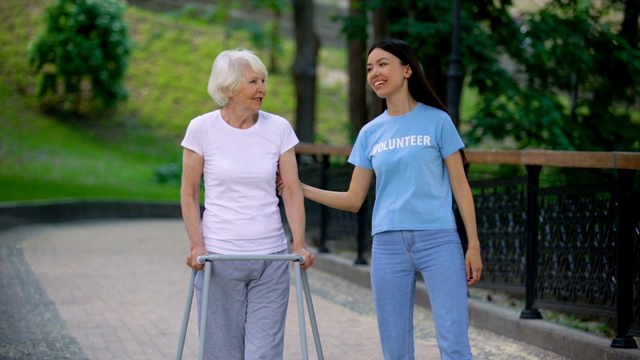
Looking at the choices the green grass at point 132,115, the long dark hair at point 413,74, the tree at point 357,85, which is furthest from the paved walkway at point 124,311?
the green grass at point 132,115

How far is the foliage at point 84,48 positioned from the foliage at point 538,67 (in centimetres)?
2300

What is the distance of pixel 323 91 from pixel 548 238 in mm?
34016

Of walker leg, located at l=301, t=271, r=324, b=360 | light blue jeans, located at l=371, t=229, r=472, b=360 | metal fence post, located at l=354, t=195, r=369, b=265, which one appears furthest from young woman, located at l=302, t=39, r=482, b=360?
metal fence post, located at l=354, t=195, r=369, b=265

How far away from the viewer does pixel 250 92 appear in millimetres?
4848

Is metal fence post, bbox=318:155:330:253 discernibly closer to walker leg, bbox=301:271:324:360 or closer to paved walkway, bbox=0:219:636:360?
paved walkway, bbox=0:219:636:360

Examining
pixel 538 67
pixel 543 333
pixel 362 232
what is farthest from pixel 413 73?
pixel 538 67

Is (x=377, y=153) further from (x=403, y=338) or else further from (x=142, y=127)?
(x=142, y=127)

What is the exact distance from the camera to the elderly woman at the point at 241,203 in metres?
4.88

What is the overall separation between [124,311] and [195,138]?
492cm

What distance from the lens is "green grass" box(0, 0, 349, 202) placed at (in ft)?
94.4

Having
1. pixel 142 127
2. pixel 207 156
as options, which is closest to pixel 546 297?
pixel 207 156

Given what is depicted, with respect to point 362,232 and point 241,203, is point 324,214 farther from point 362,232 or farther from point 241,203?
point 241,203

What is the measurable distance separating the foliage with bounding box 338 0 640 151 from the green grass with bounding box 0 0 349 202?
12.0 metres

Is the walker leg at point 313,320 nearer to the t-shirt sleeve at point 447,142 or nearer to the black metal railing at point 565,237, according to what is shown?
the t-shirt sleeve at point 447,142
